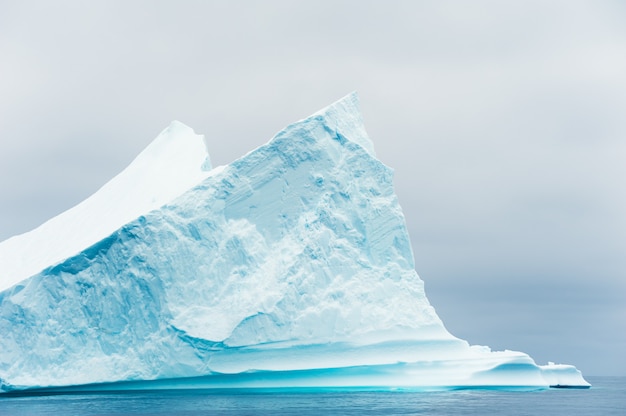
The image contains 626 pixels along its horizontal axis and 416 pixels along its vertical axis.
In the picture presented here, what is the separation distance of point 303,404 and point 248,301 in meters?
3.15

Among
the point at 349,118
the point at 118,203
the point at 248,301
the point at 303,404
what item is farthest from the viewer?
the point at 118,203

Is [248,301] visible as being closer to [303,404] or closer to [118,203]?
[303,404]

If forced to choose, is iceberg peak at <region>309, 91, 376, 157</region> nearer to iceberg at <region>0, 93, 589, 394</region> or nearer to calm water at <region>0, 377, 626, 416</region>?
iceberg at <region>0, 93, 589, 394</region>

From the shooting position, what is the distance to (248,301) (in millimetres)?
24250

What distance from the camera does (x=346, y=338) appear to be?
24156 mm

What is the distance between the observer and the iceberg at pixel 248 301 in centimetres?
2405

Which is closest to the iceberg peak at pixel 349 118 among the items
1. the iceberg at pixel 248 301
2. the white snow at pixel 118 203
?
the iceberg at pixel 248 301

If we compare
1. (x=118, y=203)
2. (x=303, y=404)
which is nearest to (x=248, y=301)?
(x=303, y=404)

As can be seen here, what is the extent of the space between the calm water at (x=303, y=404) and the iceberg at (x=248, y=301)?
55cm

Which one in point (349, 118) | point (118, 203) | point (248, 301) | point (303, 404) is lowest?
point (303, 404)

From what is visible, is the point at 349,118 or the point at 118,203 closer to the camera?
the point at 349,118

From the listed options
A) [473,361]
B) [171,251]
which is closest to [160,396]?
[171,251]

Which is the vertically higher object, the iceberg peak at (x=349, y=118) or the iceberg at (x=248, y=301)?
the iceberg peak at (x=349, y=118)

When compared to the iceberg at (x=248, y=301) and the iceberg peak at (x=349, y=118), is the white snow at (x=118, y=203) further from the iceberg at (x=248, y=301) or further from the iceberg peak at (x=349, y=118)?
the iceberg peak at (x=349, y=118)
